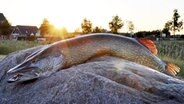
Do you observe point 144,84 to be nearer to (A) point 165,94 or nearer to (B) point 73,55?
(A) point 165,94

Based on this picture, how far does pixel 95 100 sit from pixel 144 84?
30cm

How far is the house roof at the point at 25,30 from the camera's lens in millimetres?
93875

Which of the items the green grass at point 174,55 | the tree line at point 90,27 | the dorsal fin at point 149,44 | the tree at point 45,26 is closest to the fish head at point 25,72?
the dorsal fin at point 149,44

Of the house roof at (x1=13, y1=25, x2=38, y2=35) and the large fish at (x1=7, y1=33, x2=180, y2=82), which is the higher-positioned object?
the large fish at (x1=7, y1=33, x2=180, y2=82)

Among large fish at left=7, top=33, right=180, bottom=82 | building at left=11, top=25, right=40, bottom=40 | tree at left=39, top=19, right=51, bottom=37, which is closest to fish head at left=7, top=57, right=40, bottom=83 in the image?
large fish at left=7, top=33, right=180, bottom=82

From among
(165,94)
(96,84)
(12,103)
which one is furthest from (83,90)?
(12,103)

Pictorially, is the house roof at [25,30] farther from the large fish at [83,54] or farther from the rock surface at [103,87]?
the rock surface at [103,87]

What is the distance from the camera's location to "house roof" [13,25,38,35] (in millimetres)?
93875

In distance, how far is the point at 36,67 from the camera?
292 cm

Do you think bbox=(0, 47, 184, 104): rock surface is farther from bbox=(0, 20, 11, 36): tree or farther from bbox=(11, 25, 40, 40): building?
bbox=(11, 25, 40, 40): building

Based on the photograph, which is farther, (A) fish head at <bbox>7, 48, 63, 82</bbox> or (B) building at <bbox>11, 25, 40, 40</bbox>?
(B) building at <bbox>11, 25, 40, 40</bbox>

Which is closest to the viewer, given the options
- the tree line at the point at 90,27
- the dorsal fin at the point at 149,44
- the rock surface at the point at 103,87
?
the rock surface at the point at 103,87

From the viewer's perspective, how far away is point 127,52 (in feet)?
10.4

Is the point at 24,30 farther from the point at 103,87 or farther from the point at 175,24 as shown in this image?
the point at 103,87
